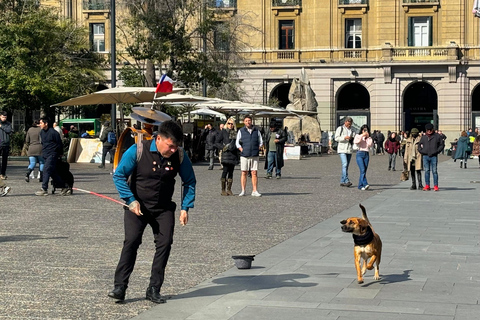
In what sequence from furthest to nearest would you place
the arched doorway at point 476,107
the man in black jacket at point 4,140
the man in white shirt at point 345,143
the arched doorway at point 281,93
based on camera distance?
the arched doorway at point 281,93 < the arched doorway at point 476,107 < the man in white shirt at point 345,143 < the man in black jacket at point 4,140

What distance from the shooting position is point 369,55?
2151 inches

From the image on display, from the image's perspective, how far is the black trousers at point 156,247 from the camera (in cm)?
733

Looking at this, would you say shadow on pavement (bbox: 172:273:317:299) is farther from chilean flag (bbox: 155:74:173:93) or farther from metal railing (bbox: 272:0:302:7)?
metal railing (bbox: 272:0:302:7)

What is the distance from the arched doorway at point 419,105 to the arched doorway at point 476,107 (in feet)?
7.49

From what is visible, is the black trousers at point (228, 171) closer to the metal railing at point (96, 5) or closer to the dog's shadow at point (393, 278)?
the dog's shadow at point (393, 278)

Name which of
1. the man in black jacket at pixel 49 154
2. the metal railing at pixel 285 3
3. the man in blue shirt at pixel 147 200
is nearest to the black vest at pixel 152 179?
the man in blue shirt at pixel 147 200

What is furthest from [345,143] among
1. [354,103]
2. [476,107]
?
[354,103]

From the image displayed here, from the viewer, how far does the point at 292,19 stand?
5528 cm

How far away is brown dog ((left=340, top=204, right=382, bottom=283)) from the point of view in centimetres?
807

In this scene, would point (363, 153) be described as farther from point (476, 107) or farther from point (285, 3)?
point (476, 107)

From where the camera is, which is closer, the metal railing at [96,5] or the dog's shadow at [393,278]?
the dog's shadow at [393,278]

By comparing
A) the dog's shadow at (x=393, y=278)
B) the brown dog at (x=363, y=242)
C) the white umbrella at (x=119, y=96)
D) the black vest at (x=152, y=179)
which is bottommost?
the dog's shadow at (x=393, y=278)

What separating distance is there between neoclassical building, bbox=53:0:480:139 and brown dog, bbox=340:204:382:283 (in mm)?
45529

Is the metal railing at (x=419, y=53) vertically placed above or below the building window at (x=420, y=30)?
below
